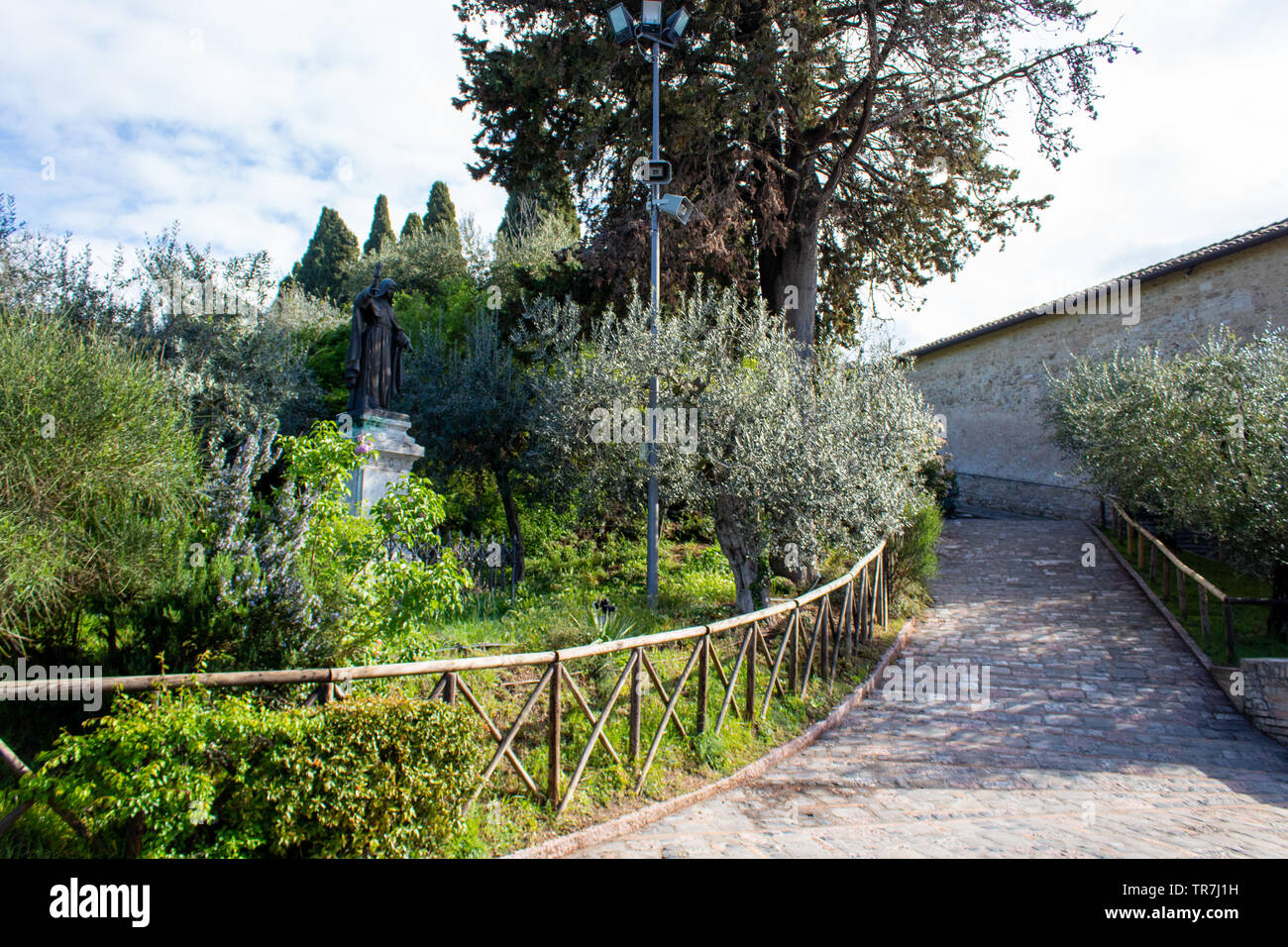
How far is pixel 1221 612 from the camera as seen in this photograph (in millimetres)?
10852

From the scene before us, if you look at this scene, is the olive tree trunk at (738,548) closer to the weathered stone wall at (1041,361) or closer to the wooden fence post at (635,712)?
the wooden fence post at (635,712)

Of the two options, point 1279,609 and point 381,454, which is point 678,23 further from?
point 1279,609

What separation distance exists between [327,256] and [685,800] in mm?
29172

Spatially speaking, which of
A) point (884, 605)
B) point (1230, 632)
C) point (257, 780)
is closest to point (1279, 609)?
point (1230, 632)

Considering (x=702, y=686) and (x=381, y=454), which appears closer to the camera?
(x=702, y=686)

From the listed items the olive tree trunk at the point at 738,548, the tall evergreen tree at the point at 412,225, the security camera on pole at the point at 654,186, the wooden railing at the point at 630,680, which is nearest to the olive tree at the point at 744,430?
→ the olive tree trunk at the point at 738,548

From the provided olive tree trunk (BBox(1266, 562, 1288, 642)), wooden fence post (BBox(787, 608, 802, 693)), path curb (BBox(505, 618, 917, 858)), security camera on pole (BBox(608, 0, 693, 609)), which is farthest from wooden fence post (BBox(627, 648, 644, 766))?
olive tree trunk (BBox(1266, 562, 1288, 642))

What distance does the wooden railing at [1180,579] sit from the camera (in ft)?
28.3

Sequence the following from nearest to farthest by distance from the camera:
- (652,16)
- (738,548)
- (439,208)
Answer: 1. (738,548)
2. (652,16)
3. (439,208)

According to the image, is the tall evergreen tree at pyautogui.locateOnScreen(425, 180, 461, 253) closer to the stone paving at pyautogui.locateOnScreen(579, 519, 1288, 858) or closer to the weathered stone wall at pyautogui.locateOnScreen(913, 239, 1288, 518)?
the weathered stone wall at pyautogui.locateOnScreen(913, 239, 1288, 518)

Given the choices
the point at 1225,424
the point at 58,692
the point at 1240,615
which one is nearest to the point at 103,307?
the point at 58,692

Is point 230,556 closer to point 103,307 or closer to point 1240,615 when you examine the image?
point 103,307

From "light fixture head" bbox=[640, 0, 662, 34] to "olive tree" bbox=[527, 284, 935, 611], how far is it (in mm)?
3323
